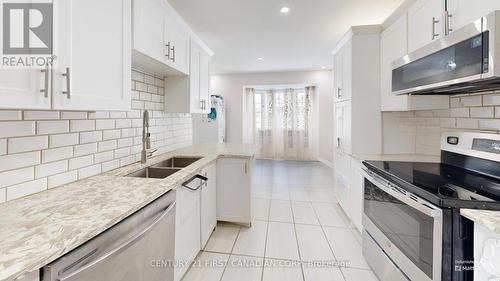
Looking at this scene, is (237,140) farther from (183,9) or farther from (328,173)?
(183,9)

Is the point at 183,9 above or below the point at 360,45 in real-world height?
above

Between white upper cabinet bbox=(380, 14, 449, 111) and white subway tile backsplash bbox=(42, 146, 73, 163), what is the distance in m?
2.46

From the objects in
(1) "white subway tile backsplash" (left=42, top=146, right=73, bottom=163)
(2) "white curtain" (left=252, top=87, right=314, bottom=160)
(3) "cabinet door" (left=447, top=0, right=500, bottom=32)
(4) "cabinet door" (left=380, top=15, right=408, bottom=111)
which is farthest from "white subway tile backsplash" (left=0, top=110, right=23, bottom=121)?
(2) "white curtain" (left=252, top=87, right=314, bottom=160)

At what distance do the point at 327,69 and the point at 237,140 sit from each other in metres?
3.13

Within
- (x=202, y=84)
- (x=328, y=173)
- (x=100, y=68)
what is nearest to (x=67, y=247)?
(x=100, y=68)

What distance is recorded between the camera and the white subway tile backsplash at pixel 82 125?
144cm

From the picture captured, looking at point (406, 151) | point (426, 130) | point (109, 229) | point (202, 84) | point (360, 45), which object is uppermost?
point (360, 45)

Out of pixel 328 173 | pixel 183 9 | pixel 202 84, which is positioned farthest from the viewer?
pixel 328 173

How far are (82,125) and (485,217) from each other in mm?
2131

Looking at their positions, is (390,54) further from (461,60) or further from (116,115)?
(116,115)

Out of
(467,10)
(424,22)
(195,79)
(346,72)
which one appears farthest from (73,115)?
(346,72)

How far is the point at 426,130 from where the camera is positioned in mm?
2316

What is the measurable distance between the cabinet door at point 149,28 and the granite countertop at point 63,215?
93cm

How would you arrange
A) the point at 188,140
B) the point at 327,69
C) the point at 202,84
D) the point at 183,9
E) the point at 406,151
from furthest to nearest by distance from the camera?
the point at 327,69 < the point at 188,140 < the point at 202,84 < the point at 183,9 < the point at 406,151
